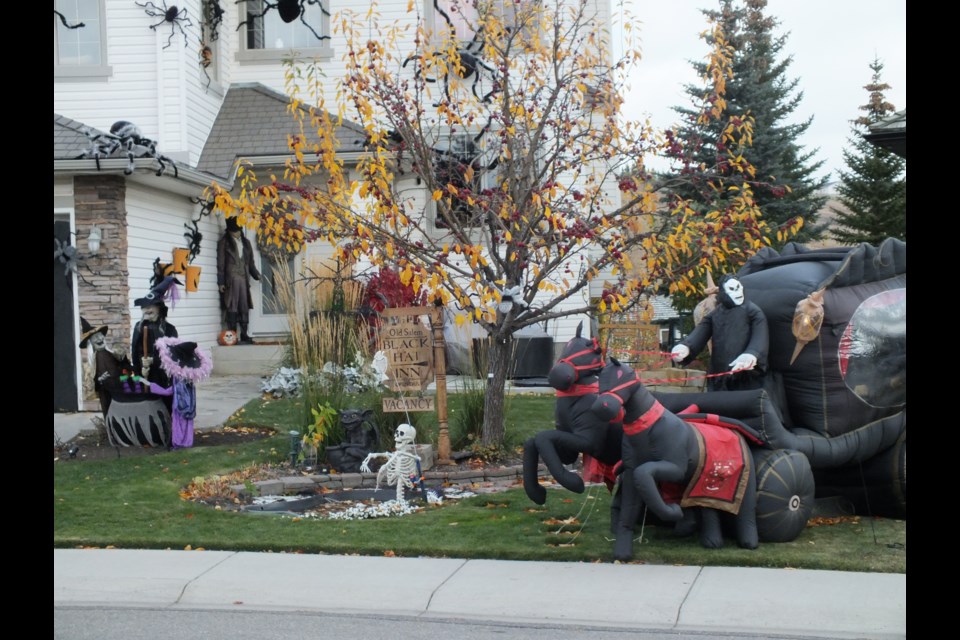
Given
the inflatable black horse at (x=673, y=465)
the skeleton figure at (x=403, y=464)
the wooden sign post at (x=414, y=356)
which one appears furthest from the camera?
the wooden sign post at (x=414, y=356)

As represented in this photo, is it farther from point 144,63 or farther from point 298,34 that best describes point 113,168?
point 298,34

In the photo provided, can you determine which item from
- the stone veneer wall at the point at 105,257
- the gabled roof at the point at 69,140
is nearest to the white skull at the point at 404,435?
the stone veneer wall at the point at 105,257

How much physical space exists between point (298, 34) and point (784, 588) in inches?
689

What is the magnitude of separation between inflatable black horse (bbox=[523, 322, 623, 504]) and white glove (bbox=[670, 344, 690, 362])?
0.75 metres

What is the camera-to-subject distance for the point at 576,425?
297 inches

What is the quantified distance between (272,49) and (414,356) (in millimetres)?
12179

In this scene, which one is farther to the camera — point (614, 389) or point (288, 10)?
point (288, 10)

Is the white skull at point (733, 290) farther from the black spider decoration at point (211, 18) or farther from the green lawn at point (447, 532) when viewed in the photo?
the black spider decoration at point (211, 18)

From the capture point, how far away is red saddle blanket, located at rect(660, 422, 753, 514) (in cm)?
730

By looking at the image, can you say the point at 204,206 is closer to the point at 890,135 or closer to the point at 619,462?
the point at 890,135

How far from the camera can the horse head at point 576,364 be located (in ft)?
24.3

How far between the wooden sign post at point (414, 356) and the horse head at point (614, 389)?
12.5 ft

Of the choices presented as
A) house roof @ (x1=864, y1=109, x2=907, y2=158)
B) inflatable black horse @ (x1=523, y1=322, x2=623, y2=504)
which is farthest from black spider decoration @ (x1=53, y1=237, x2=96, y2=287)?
house roof @ (x1=864, y1=109, x2=907, y2=158)

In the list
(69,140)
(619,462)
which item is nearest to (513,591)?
(619,462)
